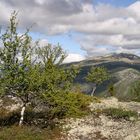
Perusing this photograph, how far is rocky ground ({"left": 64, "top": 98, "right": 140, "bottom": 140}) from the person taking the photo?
166 ft

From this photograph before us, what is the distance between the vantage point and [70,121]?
187ft

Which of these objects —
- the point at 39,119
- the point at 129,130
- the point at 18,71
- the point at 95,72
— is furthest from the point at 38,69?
the point at 95,72

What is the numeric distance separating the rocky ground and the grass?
6.35ft

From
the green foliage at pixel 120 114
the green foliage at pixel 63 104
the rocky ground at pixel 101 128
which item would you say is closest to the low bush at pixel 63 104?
the green foliage at pixel 63 104

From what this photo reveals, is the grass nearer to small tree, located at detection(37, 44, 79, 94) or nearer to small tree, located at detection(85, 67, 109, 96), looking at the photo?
small tree, located at detection(37, 44, 79, 94)

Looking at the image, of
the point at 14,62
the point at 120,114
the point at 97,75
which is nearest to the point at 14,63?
the point at 14,62

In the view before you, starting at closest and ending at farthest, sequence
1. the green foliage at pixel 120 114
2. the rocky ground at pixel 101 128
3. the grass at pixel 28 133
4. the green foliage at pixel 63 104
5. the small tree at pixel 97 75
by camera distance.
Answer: the grass at pixel 28 133, the rocky ground at pixel 101 128, the green foliage at pixel 63 104, the green foliage at pixel 120 114, the small tree at pixel 97 75

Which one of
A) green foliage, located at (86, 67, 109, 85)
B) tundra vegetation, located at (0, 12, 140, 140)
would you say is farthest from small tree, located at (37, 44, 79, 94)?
green foliage, located at (86, 67, 109, 85)

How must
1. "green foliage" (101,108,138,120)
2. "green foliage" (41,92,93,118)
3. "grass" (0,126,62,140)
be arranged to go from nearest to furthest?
"grass" (0,126,62,140) < "green foliage" (41,92,93,118) < "green foliage" (101,108,138,120)

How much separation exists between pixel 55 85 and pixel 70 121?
25.4 feet

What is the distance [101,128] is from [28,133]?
11.5m

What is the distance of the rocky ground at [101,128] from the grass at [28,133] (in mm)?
1937

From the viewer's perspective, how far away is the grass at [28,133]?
4650 cm

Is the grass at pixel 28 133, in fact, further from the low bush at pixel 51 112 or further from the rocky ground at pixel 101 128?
the low bush at pixel 51 112
